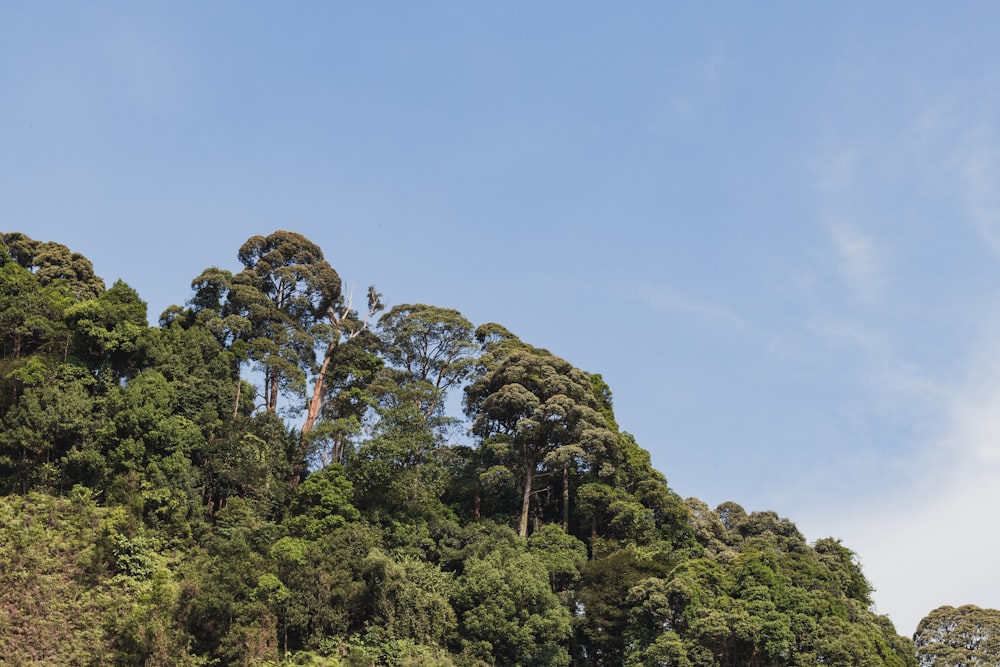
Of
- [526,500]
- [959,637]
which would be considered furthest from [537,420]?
[959,637]

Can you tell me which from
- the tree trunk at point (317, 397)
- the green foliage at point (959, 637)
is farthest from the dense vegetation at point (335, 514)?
the green foliage at point (959, 637)

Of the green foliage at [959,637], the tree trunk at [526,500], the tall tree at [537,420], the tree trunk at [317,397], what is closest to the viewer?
the tree trunk at [526,500]

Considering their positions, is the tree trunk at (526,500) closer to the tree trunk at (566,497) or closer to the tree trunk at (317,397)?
the tree trunk at (566,497)

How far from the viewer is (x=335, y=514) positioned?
28891mm

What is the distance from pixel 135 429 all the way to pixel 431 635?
10707 millimetres

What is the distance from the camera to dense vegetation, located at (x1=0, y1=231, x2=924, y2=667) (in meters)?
24.7

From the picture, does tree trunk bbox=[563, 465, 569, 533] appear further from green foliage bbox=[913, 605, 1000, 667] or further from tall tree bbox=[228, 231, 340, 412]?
green foliage bbox=[913, 605, 1000, 667]

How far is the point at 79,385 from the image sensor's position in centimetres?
2875

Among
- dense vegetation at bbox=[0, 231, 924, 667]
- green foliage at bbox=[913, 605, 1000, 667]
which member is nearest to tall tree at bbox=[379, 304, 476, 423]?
dense vegetation at bbox=[0, 231, 924, 667]

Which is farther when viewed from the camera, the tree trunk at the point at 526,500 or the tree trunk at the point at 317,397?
the tree trunk at the point at 317,397

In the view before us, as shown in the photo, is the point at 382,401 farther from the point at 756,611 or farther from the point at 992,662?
the point at 992,662

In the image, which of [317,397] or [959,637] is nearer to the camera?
[317,397]

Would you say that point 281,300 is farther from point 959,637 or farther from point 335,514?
point 959,637

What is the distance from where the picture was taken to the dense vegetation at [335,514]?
81.0 ft
